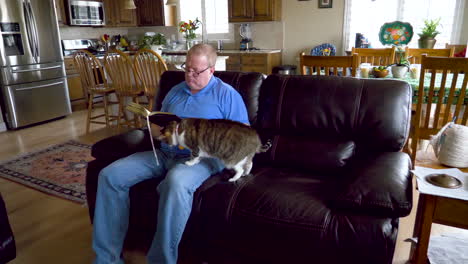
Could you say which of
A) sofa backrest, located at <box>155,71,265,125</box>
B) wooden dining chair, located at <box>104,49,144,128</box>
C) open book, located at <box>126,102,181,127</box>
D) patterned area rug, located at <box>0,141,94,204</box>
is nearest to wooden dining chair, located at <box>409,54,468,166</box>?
sofa backrest, located at <box>155,71,265,125</box>

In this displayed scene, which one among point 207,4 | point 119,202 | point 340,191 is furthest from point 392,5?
point 119,202

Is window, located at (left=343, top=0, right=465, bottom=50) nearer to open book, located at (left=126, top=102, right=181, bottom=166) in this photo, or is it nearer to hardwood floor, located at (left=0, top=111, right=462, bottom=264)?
hardwood floor, located at (left=0, top=111, right=462, bottom=264)

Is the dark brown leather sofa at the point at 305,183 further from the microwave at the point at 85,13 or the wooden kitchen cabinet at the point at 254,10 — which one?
the microwave at the point at 85,13

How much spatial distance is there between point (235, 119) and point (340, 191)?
682 millimetres

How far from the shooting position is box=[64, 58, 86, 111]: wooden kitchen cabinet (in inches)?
214

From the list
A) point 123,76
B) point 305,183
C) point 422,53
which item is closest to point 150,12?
point 123,76

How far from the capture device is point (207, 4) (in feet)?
21.0

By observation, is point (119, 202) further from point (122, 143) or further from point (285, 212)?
point (285, 212)

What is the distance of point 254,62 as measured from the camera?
556 cm

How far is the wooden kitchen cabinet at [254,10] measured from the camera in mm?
5469

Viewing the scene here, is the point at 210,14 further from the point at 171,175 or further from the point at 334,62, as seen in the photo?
the point at 171,175

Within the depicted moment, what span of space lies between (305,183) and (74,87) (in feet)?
16.0

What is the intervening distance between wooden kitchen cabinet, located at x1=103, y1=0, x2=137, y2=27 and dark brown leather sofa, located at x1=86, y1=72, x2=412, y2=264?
4.73 m

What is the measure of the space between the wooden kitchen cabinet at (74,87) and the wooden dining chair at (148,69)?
7.46 feet
